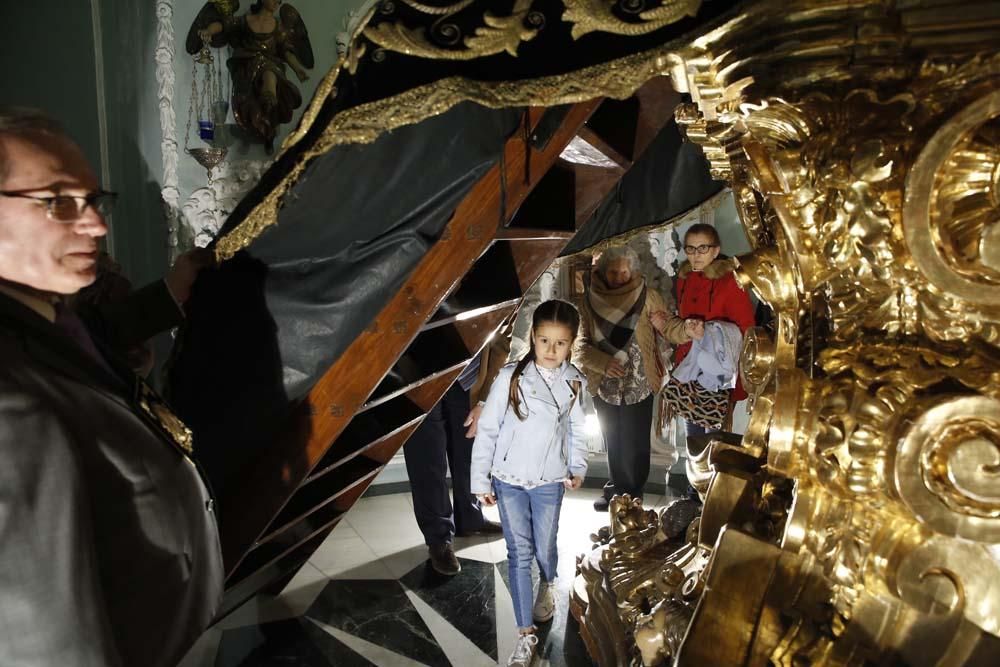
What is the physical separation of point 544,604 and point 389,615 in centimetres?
64

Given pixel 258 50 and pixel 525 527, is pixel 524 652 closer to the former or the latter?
pixel 525 527

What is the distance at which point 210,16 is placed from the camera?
12.2 feet

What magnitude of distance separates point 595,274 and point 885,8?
8.95ft

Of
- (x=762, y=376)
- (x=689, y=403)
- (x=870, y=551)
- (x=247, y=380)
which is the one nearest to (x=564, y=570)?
(x=689, y=403)

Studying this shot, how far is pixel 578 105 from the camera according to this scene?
153 cm

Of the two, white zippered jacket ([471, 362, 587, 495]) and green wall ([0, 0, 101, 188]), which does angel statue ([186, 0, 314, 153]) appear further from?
white zippered jacket ([471, 362, 587, 495])

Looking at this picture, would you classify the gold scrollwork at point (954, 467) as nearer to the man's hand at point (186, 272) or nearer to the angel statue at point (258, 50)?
the man's hand at point (186, 272)

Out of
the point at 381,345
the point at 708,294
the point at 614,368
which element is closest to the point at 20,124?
the point at 381,345

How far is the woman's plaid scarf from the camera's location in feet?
11.4

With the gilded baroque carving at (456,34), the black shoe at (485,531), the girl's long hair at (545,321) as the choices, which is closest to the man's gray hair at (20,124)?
the gilded baroque carving at (456,34)

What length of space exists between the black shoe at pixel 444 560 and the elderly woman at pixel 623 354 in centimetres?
110

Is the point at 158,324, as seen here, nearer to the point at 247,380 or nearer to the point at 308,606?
the point at 247,380

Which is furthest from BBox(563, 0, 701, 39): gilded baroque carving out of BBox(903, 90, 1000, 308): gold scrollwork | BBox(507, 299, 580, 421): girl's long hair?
BBox(507, 299, 580, 421): girl's long hair

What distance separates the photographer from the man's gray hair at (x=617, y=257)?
340 cm
